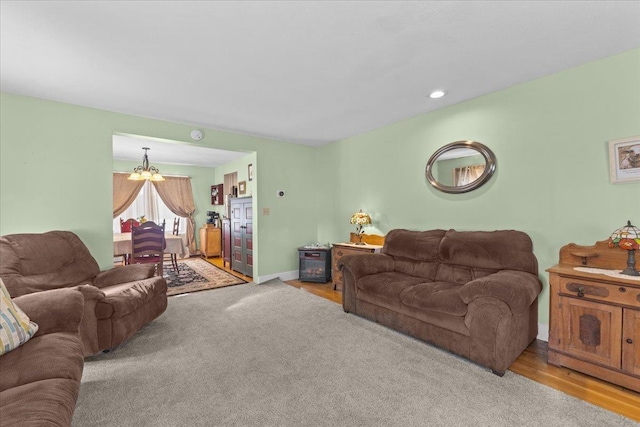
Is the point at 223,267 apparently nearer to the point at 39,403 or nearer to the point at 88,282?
the point at 88,282

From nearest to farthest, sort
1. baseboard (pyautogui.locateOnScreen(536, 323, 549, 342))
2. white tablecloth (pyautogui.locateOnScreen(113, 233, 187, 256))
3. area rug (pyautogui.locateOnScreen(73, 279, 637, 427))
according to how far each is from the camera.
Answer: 1. area rug (pyautogui.locateOnScreen(73, 279, 637, 427))
2. baseboard (pyautogui.locateOnScreen(536, 323, 549, 342))
3. white tablecloth (pyautogui.locateOnScreen(113, 233, 187, 256))

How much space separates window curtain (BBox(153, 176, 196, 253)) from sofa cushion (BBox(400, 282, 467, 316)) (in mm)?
6645

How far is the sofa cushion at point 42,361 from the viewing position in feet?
4.20

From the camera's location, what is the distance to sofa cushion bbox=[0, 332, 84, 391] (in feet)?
4.20

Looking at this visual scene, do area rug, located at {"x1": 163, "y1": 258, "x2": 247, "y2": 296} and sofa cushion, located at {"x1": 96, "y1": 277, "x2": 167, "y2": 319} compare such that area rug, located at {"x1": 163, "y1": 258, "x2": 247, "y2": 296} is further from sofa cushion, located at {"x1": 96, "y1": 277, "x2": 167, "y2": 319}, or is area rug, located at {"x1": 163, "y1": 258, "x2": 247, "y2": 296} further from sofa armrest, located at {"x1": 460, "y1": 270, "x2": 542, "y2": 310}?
sofa armrest, located at {"x1": 460, "y1": 270, "x2": 542, "y2": 310}

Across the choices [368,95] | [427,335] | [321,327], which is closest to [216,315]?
[321,327]

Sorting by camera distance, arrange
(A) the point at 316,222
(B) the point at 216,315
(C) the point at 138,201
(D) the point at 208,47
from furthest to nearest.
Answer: (C) the point at 138,201, (A) the point at 316,222, (B) the point at 216,315, (D) the point at 208,47

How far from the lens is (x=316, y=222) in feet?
18.2

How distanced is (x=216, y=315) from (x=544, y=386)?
10.2 ft

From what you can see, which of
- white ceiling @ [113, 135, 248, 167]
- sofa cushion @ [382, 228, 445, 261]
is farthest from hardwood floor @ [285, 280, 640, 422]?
white ceiling @ [113, 135, 248, 167]

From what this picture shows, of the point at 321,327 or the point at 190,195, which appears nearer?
the point at 321,327

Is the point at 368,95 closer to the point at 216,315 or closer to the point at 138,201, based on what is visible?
the point at 216,315

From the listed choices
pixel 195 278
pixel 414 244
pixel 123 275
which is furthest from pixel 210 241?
pixel 414 244

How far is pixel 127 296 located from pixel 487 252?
11.2ft
